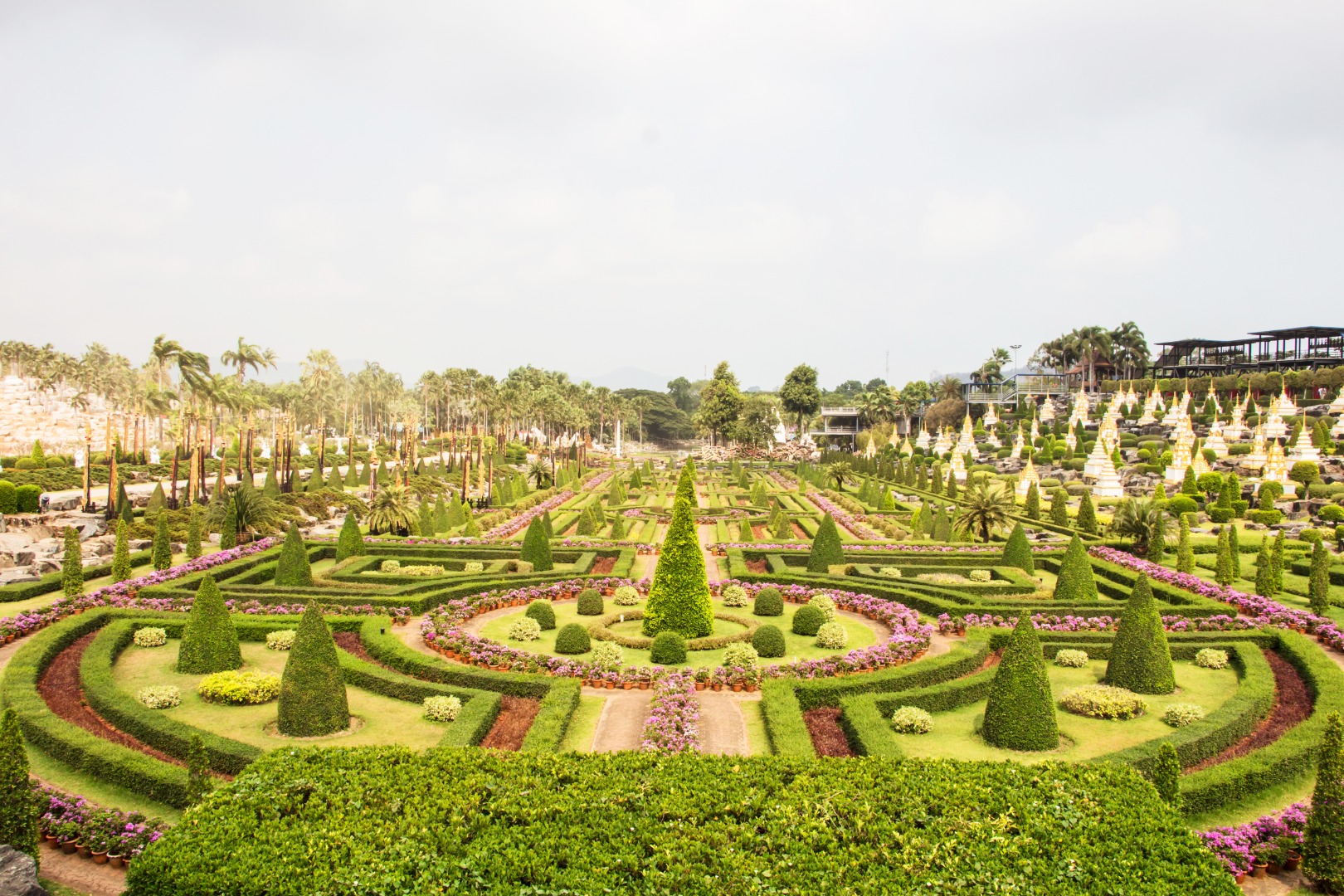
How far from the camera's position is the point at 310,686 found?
15.4 m

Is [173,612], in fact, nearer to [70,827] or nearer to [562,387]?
[70,827]

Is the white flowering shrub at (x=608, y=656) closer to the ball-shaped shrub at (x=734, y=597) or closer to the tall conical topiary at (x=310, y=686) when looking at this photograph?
the tall conical topiary at (x=310, y=686)

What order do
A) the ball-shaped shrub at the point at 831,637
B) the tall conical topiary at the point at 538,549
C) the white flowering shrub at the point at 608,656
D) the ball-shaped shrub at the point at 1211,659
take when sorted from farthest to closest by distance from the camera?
1. the tall conical topiary at the point at 538,549
2. the ball-shaped shrub at the point at 831,637
3. the ball-shaped shrub at the point at 1211,659
4. the white flowering shrub at the point at 608,656

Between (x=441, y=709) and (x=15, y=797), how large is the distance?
7008mm

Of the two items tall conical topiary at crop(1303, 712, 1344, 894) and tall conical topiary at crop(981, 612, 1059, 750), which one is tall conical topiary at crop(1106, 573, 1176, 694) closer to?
tall conical topiary at crop(981, 612, 1059, 750)

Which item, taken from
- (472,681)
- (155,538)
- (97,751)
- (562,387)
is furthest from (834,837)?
(562,387)

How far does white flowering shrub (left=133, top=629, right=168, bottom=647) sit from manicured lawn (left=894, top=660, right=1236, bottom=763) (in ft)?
62.9

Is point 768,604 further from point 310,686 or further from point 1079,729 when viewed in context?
point 310,686

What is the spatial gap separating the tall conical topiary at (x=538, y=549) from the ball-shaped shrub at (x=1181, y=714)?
71.6 feet

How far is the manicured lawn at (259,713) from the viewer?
15500mm

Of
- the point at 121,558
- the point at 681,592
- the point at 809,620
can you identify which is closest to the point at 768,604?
the point at 809,620

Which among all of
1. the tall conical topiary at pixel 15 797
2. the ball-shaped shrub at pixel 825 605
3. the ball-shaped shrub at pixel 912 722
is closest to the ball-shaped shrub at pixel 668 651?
the ball-shaped shrub at pixel 825 605

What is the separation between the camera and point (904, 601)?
87.5ft

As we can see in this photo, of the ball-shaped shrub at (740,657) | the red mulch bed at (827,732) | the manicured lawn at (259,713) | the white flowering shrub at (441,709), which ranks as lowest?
the red mulch bed at (827,732)
